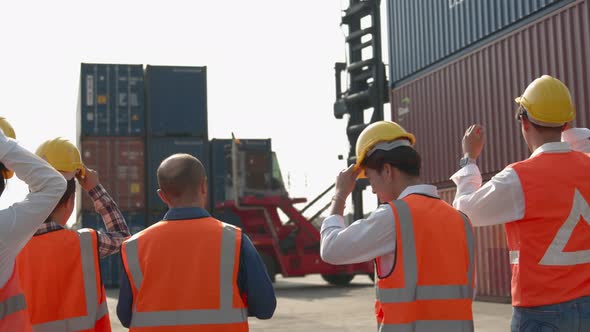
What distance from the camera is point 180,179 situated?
2.96 meters

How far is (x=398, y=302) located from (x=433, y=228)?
326mm

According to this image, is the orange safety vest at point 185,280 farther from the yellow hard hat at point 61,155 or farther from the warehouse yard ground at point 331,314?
the warehouse yard ground at point 331,314

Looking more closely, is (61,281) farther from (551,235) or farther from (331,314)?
(331,314)

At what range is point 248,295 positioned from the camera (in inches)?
114

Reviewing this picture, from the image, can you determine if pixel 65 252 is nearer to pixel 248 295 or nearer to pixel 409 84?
pixel 248 295

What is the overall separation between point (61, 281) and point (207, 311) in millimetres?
802

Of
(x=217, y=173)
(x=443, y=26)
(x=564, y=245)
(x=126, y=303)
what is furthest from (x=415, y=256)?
(x=217, y=173)

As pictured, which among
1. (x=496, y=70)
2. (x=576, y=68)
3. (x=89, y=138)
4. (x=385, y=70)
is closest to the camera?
(x=576, y=68)

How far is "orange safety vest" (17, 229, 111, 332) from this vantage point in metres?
3.22

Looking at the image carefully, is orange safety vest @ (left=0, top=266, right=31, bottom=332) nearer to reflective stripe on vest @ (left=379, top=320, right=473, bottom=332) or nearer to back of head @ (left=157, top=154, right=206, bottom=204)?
back of head @ (left=157, top=154, right=206, bottom=204)

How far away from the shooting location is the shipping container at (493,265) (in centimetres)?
1408

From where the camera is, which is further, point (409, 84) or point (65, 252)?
point (409, 84)

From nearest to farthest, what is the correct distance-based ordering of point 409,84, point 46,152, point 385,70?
1. point 46,152
2. point 409,84
3. point 385,70

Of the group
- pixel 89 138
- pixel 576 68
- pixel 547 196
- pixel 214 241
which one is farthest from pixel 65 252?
pixel 89 138
